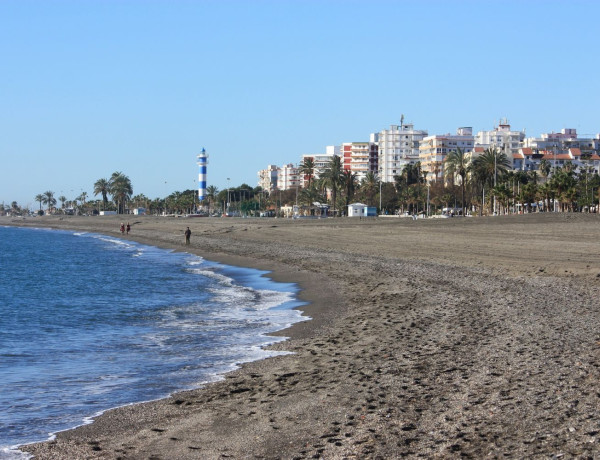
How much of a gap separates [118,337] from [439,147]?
528ft

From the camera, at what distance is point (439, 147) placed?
17412 centimetres

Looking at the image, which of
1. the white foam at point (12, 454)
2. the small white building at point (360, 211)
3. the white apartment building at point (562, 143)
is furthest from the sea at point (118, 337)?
the white apartment building at point (562, 143)

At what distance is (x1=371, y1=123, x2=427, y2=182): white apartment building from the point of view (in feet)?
643

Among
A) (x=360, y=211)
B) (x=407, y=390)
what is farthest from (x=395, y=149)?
(x=407, y=390)

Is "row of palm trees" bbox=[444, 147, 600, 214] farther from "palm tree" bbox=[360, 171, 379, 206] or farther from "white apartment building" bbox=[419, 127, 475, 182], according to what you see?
"white apartment building" bbox=[419, 127, 475, 182]

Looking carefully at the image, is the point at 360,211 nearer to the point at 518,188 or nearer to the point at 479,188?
the point at 479,188

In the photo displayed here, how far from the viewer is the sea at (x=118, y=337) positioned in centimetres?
1158

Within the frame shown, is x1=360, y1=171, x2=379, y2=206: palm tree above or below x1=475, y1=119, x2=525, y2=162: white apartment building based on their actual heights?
below

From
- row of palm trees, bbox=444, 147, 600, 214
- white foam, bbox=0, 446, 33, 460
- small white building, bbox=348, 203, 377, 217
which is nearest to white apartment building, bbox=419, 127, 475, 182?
row of palm trees, bbox=444, 147, 600, 214

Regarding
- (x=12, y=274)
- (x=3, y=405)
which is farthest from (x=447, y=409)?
(x=12, y=274)

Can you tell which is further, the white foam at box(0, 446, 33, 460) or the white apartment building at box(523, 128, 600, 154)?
the white apartment building at box(523, 128, 600, 154)

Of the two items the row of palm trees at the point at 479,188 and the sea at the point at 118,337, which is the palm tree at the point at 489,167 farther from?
the sea at the point at 118,337

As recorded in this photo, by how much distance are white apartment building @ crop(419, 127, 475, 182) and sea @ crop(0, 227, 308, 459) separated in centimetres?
13773

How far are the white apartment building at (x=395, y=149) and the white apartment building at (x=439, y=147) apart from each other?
41.5 feet
